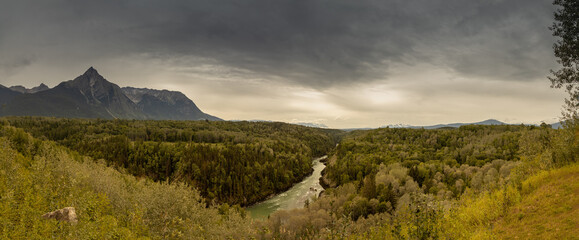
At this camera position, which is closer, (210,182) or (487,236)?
(487,236)

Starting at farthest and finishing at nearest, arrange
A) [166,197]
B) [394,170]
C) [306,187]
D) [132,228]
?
[306,187] < [394,170] < [166,197] < [132,228]

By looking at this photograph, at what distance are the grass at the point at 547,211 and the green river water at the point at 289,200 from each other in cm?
6667

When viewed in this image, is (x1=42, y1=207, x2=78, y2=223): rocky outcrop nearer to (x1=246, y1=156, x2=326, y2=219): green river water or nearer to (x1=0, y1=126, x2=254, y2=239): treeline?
(x1=0, y1=126, x2=254, y2=239): treeline

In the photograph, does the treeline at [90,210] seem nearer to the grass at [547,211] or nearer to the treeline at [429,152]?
the grass at [547,211]

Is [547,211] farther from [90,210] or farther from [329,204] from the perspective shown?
[329,204]

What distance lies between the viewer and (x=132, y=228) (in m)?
24.9

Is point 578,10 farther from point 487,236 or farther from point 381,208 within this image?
point 381,208

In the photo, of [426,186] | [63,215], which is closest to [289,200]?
[426,186]

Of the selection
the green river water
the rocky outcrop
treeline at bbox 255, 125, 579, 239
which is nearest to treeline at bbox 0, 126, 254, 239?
the rocky outcrop

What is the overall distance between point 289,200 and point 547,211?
84393 millimetres

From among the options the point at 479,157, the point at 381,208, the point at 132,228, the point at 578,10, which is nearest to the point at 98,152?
the point at 132,228

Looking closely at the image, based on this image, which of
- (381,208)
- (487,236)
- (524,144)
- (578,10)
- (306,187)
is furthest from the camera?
(306,187)

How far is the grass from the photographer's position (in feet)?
34.4

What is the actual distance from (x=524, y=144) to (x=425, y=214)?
19121mm
